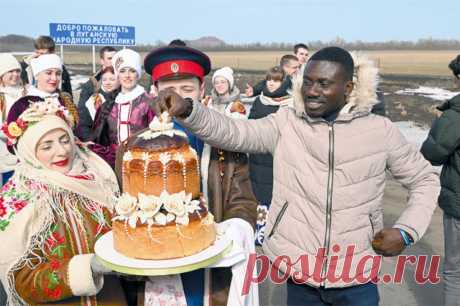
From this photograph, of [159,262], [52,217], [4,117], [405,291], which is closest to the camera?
[159,262]

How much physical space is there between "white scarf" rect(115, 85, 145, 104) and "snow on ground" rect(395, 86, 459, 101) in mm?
19949

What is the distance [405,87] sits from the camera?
2848 cm

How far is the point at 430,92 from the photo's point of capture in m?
25.6

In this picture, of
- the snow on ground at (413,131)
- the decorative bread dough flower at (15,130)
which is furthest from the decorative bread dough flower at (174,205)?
the snow on ground at (413,131)

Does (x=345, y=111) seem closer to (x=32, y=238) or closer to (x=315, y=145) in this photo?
(x=315, y=145)

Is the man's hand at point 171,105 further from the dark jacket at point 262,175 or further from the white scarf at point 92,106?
the white scarf at point 92,106

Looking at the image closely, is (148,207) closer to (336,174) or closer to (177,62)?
(177,62)

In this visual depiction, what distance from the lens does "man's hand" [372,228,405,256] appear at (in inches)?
107

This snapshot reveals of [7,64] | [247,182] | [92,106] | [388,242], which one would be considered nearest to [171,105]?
[247,182]

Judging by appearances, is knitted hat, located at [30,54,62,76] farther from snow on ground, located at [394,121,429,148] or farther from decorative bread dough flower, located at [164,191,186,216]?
snow on ground, located at [394,121,429,148]

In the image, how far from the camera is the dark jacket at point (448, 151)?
12.7ft

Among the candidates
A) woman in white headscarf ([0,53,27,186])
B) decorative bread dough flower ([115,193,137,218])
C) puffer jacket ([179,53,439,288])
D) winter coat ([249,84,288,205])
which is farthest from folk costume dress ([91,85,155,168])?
decorative bread dough flower ([115,193,137,218])

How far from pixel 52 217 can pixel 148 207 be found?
25.5 inches

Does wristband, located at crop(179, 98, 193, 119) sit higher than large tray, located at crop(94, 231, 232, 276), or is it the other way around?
wristband, located at crop(179, 98, 193, 119)
